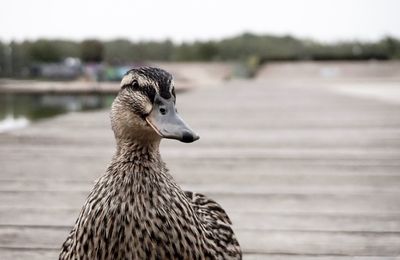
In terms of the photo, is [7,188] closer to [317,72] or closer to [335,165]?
[335,165]

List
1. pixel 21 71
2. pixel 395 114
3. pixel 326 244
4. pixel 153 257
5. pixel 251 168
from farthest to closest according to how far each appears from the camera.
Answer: pixel 21 71
pixel 395 114
pixel 251 168
pixel 326 244
pixel 153 257

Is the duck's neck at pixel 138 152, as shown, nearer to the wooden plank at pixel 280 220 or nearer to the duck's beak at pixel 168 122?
the duck's beak at pixel 168 122

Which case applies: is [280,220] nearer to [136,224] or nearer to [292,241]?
[292,241]

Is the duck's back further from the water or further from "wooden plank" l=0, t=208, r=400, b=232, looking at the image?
the water

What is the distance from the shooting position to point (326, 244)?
2.19 metres

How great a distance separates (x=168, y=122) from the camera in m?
1.28

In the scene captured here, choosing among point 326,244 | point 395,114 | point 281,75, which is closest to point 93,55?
point 281,75

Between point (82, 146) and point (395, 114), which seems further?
point (395, 114)

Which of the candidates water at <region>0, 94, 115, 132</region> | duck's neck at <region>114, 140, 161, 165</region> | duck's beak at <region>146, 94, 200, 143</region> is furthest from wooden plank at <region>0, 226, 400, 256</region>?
water at <region>0, 94, 115, 132</region>

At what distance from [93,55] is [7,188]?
56103 mm

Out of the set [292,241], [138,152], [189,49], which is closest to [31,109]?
[292,241]

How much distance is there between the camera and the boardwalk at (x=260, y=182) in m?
2.22

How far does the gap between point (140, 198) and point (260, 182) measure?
2.02 m

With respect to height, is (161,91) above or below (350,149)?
above
